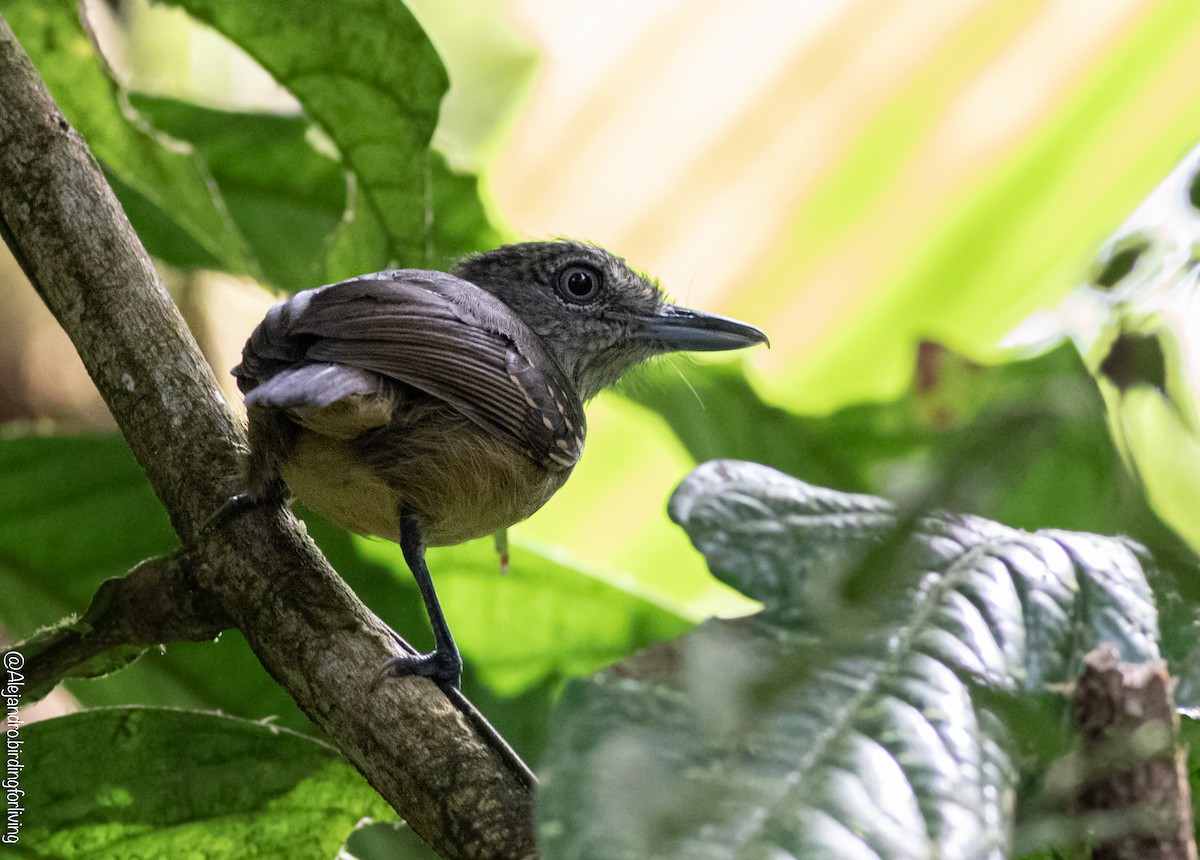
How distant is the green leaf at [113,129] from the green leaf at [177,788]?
727 millimetres

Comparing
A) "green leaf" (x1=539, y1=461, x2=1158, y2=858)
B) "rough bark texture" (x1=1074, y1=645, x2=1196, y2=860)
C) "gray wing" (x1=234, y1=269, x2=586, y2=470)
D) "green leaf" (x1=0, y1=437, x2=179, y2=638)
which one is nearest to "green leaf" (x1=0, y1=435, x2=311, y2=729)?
"green leaf" (x1=0, y1=437, x2=179, y2=638)

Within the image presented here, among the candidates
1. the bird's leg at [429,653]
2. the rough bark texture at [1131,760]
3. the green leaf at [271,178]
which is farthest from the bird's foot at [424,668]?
the green leaf at [271,178]

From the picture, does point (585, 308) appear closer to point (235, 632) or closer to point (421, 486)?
point (421, 486)

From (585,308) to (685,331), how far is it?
17cm

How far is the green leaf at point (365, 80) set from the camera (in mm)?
1656

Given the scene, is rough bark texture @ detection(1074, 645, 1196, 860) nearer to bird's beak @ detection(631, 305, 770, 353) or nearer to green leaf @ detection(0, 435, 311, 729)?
bird's beak @ detection(631, 305, 770, 353)

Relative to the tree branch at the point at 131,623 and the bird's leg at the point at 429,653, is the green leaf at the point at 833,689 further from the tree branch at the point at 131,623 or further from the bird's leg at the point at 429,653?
the tree branch at the point at 131,623

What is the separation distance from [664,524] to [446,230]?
1.04m

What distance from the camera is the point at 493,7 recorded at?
3395 millimetres

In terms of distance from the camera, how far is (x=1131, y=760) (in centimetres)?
91

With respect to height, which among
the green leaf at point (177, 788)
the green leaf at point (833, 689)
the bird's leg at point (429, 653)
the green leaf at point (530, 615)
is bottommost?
the green leaf at point (177, 788)

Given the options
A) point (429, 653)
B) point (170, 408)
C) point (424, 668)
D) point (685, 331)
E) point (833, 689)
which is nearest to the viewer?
point (833, 689)

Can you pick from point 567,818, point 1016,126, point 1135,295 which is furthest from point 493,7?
point 567,818

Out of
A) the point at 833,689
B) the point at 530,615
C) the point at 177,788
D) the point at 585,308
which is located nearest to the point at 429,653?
the point at 177,788
